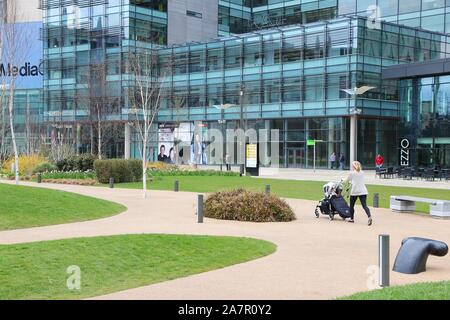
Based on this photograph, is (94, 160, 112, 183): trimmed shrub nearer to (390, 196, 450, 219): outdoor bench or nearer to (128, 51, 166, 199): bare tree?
(128, 51, 166, 199): bare tree

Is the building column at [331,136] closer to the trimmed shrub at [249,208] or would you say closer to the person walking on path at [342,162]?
the person walking on path at [342,162]

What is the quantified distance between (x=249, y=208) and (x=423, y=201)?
558 centimetres

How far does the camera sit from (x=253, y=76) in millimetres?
62000

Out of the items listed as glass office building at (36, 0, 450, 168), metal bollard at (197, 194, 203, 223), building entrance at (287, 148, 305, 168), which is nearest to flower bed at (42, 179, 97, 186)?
metal bollard at (197, 194, 203, 223)

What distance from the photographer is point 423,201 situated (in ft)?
61.5

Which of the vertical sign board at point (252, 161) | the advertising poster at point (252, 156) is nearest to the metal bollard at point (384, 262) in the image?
the advertising poster at point (252, 156)

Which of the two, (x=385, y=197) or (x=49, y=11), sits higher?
(x=49, y=11)

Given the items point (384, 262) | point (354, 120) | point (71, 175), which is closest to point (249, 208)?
point (384, 262)

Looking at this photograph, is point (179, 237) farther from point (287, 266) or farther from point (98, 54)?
point (98, 54)

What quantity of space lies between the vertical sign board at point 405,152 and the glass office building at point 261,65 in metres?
6.63

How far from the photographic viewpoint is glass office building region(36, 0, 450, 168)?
181 ft

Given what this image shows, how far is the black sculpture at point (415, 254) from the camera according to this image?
32.1ft
